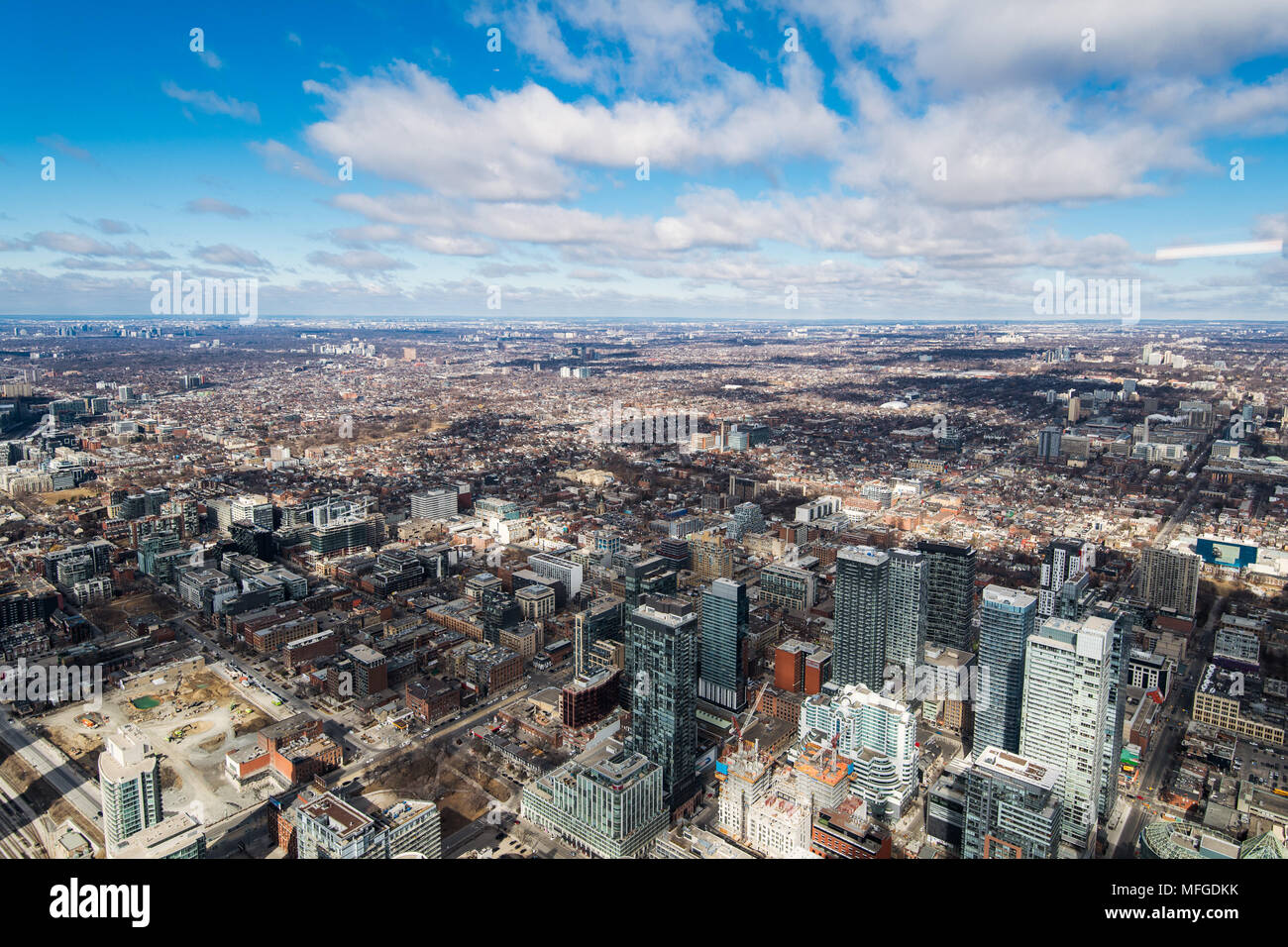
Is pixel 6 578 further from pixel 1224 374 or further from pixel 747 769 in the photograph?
pixel 1224 374

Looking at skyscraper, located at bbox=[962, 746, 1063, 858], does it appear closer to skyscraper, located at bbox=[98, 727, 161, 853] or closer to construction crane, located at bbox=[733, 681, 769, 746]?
construction crane, located at bbox=[733, 681, 769, 746]

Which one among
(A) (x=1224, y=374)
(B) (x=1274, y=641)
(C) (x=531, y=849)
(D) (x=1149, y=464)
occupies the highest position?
(A) (x=1224, y=374)

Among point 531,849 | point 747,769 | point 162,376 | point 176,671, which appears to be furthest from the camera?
point 162,376

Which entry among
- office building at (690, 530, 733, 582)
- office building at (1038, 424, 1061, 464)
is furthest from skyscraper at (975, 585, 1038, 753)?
office building at (1038, 424, 1061, 464)

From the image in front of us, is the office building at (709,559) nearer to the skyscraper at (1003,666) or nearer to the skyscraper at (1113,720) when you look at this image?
the skyscraper at (1003,666)
